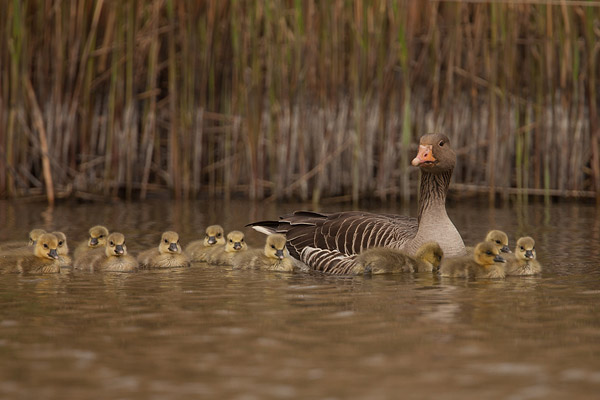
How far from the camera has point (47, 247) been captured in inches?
334

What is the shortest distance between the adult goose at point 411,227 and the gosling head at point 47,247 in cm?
218

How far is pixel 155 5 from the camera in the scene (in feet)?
46.7

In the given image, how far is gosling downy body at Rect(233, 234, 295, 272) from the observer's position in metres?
8.76

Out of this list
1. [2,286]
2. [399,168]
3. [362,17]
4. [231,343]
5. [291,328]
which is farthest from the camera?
[399,168]

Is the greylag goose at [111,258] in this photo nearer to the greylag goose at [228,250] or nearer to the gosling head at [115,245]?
the gosling head at [115,245]

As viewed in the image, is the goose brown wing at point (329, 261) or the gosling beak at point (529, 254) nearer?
the gosling beak at point (529, 254)

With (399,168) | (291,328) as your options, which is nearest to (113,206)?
(399,168)

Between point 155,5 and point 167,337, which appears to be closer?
point 167,337

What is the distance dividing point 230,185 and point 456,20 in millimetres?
3906

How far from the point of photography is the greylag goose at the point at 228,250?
9.05 m

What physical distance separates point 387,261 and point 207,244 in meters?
1.79

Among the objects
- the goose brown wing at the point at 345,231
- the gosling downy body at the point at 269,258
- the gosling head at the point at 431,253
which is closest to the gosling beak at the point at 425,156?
the goose brown wing at the point at 345,231

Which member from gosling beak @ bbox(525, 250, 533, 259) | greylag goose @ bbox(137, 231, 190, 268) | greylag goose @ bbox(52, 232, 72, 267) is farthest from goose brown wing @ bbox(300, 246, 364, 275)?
greylag goose @ bbox(52, 232, 72, 267)

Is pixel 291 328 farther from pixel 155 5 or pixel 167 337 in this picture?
pixel 155 5
